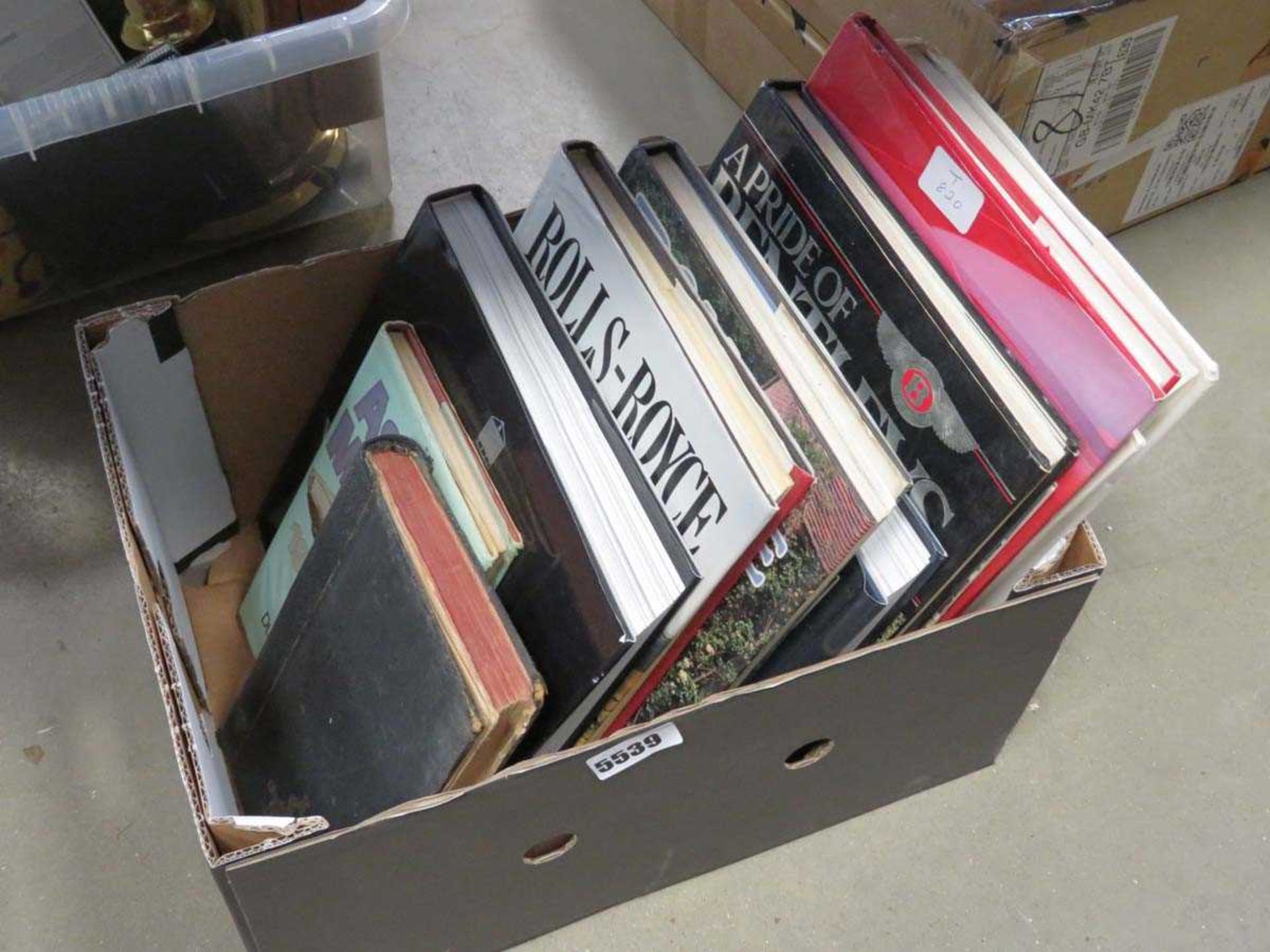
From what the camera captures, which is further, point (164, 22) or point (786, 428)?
point (164, 22)

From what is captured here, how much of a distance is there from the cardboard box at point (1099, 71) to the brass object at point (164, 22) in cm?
51

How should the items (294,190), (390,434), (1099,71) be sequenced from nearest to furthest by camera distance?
(390,434)
(1099,71)
(294,190)

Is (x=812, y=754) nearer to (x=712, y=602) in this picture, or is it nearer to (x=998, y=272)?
(x=712, y=602)

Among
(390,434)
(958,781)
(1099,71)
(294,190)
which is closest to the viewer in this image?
(390,434)

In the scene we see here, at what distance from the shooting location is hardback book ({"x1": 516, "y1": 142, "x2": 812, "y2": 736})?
68 cm

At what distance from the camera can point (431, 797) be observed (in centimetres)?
66

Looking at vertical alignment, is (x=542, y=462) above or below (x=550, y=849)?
above

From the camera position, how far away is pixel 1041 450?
2.20 feet

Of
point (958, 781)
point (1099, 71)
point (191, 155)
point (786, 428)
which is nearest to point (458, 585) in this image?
point (786, 428)

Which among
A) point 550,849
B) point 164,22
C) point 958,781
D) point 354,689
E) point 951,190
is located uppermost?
point 164,22

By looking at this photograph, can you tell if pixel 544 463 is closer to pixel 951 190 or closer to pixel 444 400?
pixel 444 400

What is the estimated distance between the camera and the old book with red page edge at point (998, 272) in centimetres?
67

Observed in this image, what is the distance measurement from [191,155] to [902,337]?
26.6 inches

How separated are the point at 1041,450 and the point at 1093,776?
0.39 meters
